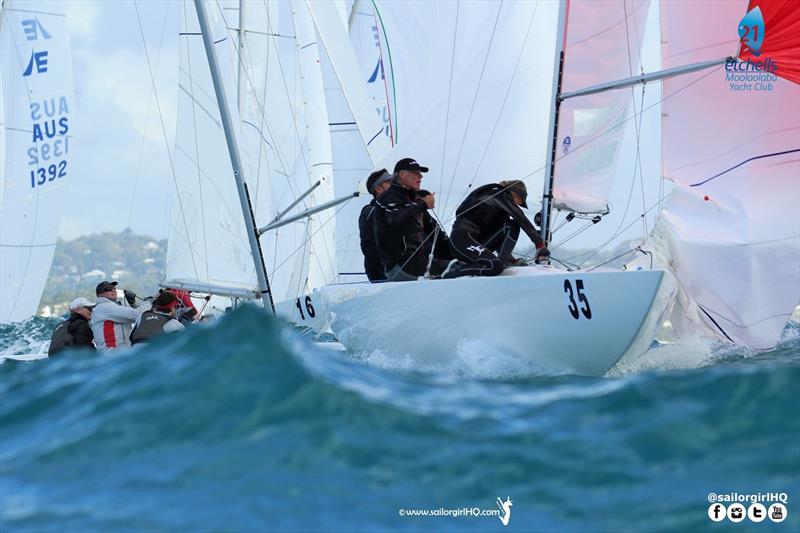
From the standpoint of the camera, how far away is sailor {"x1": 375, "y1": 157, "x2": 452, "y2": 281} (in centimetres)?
739

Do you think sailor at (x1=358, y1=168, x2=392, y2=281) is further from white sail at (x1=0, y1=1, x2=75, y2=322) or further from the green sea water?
white sail at (x1=0, y1=1, x2=75, y2=322)

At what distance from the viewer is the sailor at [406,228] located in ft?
24.3

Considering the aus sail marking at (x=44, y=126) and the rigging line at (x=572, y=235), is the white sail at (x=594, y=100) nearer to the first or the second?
the rigging line at (x=572, y=235)

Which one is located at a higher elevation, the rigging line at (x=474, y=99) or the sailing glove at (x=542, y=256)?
the rigging line at (x=474, y=99)

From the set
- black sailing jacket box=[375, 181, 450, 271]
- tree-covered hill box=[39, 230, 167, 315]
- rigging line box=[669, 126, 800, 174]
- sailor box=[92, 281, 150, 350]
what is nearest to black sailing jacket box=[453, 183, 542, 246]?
black sailing jacket box=[375, 181, 450, 271]

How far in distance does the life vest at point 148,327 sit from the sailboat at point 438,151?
119cm

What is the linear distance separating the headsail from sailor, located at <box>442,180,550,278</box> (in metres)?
1.26

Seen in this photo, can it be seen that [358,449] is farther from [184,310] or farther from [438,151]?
[184,310]

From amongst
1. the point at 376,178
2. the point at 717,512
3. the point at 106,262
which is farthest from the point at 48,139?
the point at 106,262

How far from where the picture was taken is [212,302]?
17.1 metres

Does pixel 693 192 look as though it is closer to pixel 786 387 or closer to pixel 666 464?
pixel 786 387

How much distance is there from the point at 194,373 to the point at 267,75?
391 inches

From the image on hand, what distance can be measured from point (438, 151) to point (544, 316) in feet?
10.9

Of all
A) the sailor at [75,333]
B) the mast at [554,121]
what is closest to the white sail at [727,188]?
the mast at [554,121]
